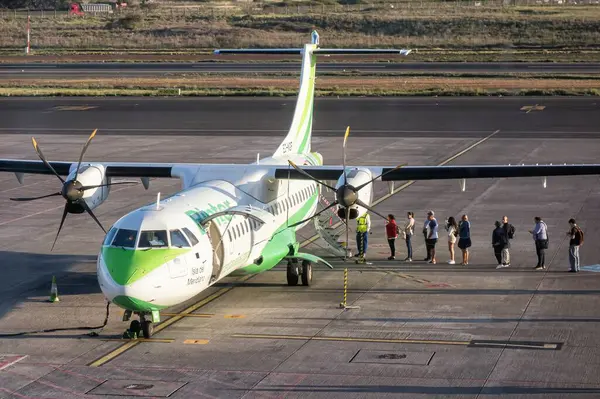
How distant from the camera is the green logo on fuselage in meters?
22.5

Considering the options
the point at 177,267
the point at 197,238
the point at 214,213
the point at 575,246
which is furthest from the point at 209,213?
the point at 575,246

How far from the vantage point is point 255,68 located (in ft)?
334

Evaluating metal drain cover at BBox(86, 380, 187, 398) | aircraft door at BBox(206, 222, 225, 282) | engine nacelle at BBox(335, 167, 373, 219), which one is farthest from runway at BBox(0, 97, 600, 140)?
metal drain cover at BBox(86, 380, 187, 398)

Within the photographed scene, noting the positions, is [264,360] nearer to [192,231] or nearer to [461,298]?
[192,231]

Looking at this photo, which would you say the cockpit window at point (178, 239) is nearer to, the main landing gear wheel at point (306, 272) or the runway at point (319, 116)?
the main landing gear wheel at point (306, 272)

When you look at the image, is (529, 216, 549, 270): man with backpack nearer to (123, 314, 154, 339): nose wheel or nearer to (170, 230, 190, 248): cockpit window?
(170, 230, 190, 248): cockpit window

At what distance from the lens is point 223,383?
18656 millimetres

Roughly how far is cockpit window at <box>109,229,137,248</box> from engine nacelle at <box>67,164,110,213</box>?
419cm

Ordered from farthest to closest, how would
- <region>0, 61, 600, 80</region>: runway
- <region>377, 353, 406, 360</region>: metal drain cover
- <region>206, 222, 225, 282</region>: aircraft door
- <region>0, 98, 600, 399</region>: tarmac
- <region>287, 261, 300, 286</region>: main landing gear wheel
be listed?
<region>0, 61, 600, 80</region>: runway
<region>287, 261, 300, 286</region>: main landing gear wheel
<region>206, 222, 225, 282</region>: aircraft door
<region>377, 353, 406, 360</region>: metal drain cover
<region>0, 98, 600, 399</region>: tarmac

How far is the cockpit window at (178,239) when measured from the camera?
21391mm

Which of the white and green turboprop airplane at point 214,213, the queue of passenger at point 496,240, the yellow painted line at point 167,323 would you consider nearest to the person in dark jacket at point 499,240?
the queue of passenger at point 496,240

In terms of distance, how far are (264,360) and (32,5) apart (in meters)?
175

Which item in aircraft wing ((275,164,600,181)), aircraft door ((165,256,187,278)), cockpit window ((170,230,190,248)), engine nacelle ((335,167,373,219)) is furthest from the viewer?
aircraft wing ((275,164,600,181))

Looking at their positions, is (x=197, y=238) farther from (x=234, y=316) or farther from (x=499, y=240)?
(x=499, y=240)
